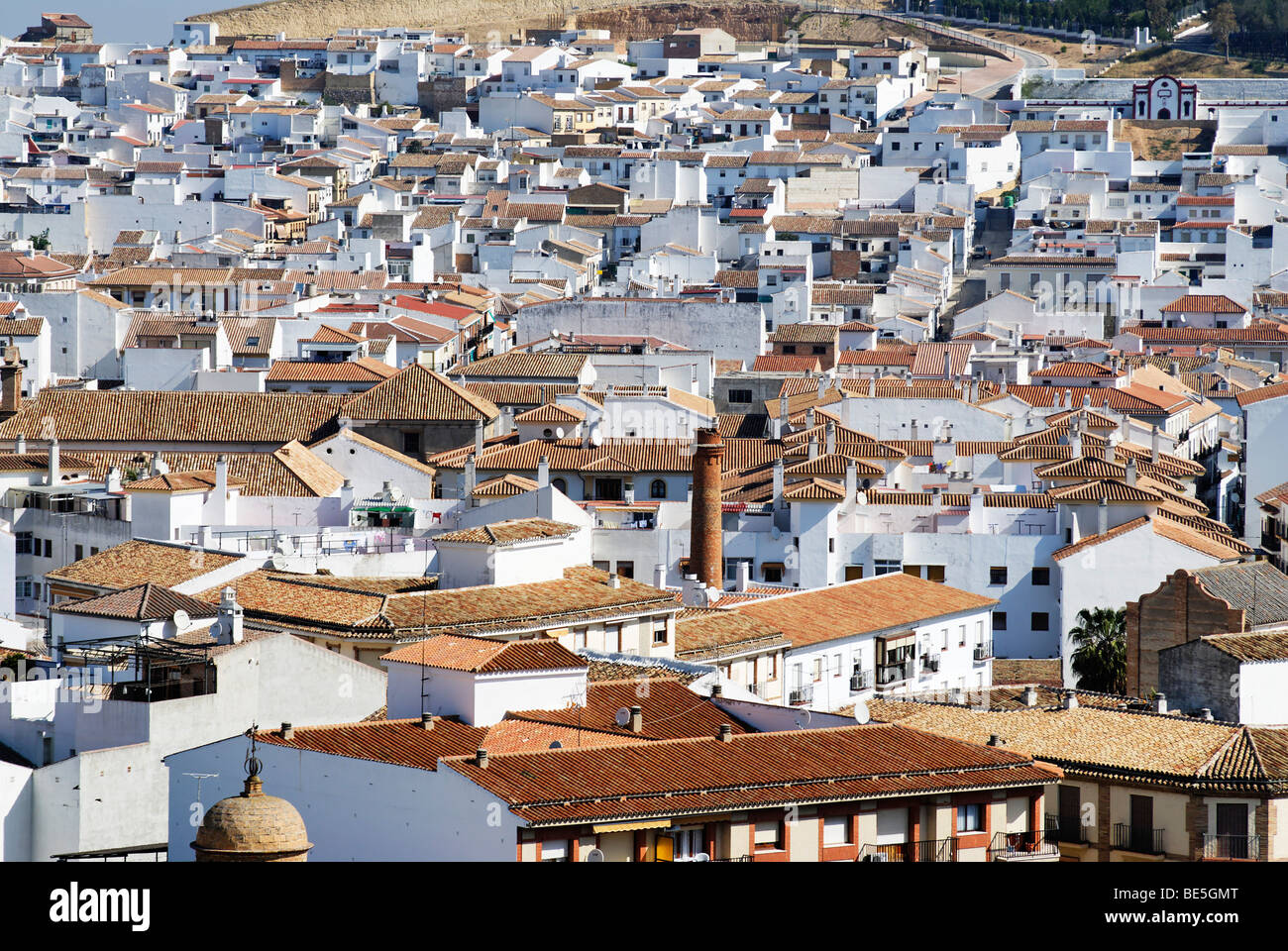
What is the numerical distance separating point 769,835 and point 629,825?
110 cm

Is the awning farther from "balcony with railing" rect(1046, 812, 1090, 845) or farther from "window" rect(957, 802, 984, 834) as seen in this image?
"balcony with railing" rect(1046, 812, 1090, 845)

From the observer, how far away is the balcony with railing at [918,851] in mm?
15648

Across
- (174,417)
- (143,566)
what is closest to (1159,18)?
(174,417)

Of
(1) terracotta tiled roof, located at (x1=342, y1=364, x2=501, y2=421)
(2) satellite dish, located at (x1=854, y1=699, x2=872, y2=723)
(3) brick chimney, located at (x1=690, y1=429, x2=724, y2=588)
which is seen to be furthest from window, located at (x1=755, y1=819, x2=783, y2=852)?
(1) terracotta tiled roof, located at (x1=342, y1=364, x2=501, y2=421)

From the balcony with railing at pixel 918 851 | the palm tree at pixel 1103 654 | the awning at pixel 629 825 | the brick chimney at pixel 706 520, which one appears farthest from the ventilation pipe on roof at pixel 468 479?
the awning at pixel 629 825

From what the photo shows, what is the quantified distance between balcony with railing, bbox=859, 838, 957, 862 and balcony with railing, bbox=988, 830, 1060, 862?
0.28 m

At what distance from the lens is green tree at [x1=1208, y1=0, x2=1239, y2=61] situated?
95.9 metres

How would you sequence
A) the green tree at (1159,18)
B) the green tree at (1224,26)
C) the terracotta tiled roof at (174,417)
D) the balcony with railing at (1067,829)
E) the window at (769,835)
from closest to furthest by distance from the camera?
the window at (769,835) < the balcony with railing at (1067,829) < the terracotta tiled roof at (174,417) < the green tree at (1224,26) < the green tree at (1159,18)

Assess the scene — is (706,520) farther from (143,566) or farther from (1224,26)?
(1224,26)

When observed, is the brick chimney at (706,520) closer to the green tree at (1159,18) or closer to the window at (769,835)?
the window at (769,835)

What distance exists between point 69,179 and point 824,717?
5804 centimetres

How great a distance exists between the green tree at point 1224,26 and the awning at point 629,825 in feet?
281
